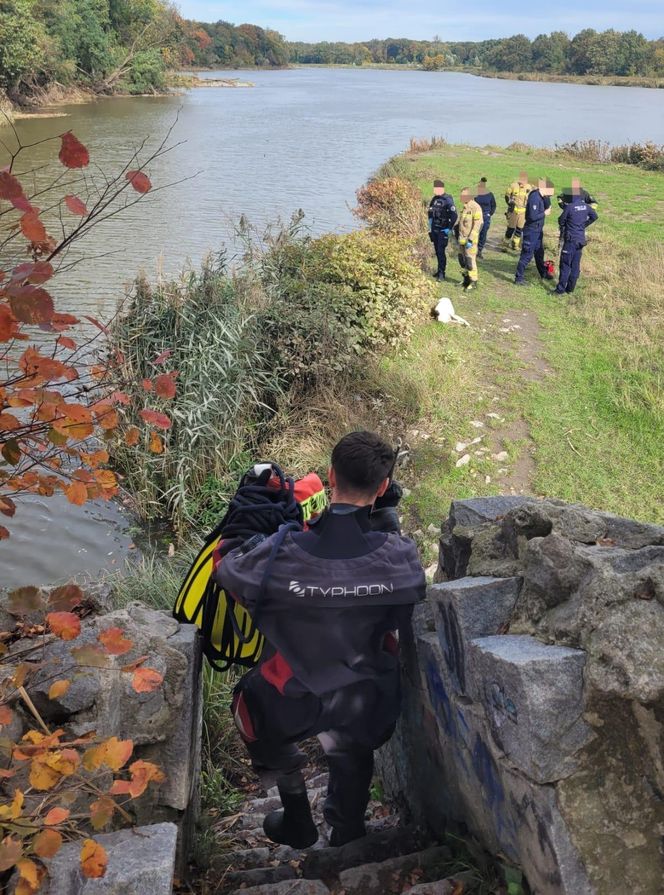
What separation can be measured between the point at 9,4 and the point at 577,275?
36416 mm

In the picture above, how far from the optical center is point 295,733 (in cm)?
297

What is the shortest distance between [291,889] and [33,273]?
7.75 feet

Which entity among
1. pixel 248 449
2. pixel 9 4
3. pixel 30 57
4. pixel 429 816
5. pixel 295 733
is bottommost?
pixel 248 449

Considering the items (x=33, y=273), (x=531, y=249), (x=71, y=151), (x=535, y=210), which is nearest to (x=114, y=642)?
(x=33, y=273)

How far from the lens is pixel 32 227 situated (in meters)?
2.18

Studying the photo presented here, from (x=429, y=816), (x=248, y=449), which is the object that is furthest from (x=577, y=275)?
(x=429, y=816)

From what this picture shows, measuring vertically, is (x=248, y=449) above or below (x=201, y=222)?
below

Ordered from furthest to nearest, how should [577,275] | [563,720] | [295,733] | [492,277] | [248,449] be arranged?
[492,277], [577,275], [248,449], [295,733], [563,720]

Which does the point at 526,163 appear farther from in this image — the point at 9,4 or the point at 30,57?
the point at 9,4

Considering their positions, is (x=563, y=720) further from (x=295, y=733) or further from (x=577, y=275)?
(x=577, y=275)

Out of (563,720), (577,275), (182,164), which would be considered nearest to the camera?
(563,720)

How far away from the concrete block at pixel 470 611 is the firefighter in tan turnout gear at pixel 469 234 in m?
11.3

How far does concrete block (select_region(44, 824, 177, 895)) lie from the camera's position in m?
1.96

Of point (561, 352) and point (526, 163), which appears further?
point (526, 163)
